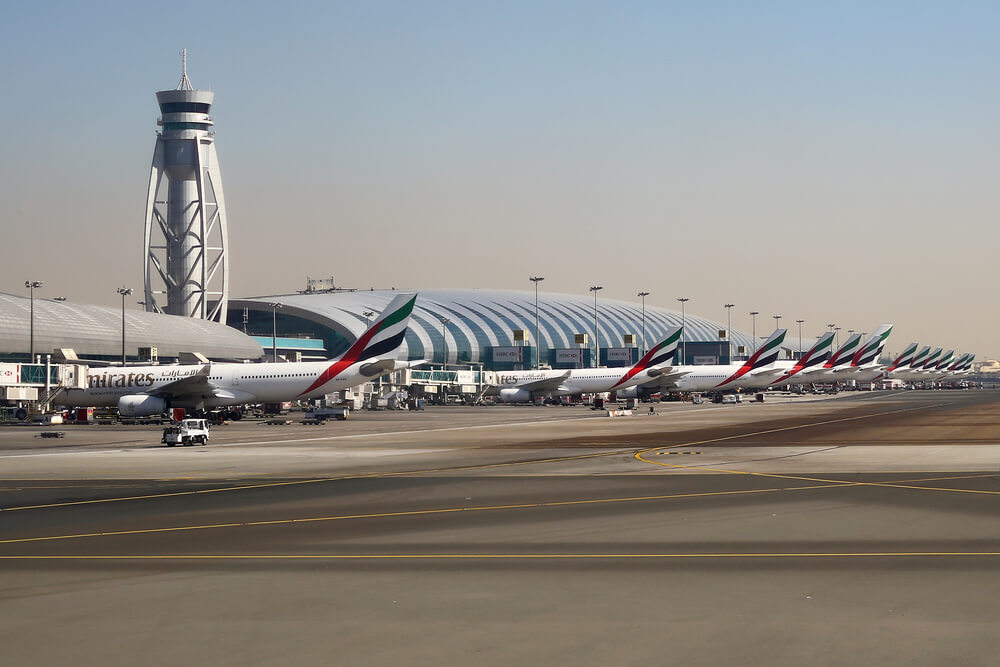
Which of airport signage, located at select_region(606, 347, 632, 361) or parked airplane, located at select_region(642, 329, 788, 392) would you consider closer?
parked airplane, located at select_region(642, 329, 788, 392)

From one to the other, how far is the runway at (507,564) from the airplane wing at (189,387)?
1358 inches

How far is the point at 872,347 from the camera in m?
161

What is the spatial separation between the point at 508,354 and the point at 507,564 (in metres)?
161

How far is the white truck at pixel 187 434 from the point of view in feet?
150

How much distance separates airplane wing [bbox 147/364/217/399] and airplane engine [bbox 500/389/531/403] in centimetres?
4797

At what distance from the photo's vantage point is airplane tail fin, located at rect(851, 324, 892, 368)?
156 meters

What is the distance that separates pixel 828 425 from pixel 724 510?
4167 centimetres

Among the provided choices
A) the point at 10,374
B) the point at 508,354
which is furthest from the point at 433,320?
the point at 10,374

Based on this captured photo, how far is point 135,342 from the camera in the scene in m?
→ 119

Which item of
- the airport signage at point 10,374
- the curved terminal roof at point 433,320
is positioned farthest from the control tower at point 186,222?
the airport signage at point 10,374

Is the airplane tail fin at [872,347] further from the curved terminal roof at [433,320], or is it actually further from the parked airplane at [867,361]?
the curved terminal roof at [433,320]

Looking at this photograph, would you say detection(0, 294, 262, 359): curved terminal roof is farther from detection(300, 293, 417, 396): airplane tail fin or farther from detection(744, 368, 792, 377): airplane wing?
detection(744, 368, 792, 377): airplane wing

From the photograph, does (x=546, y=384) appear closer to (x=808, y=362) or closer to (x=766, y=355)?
(x=766, y=355)

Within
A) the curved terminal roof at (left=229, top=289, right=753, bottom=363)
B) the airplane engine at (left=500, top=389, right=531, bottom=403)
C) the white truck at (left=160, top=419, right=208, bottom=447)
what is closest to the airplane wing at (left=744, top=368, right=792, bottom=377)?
the airplane engine at (left=500, top=389, right=531, bottom=403)
